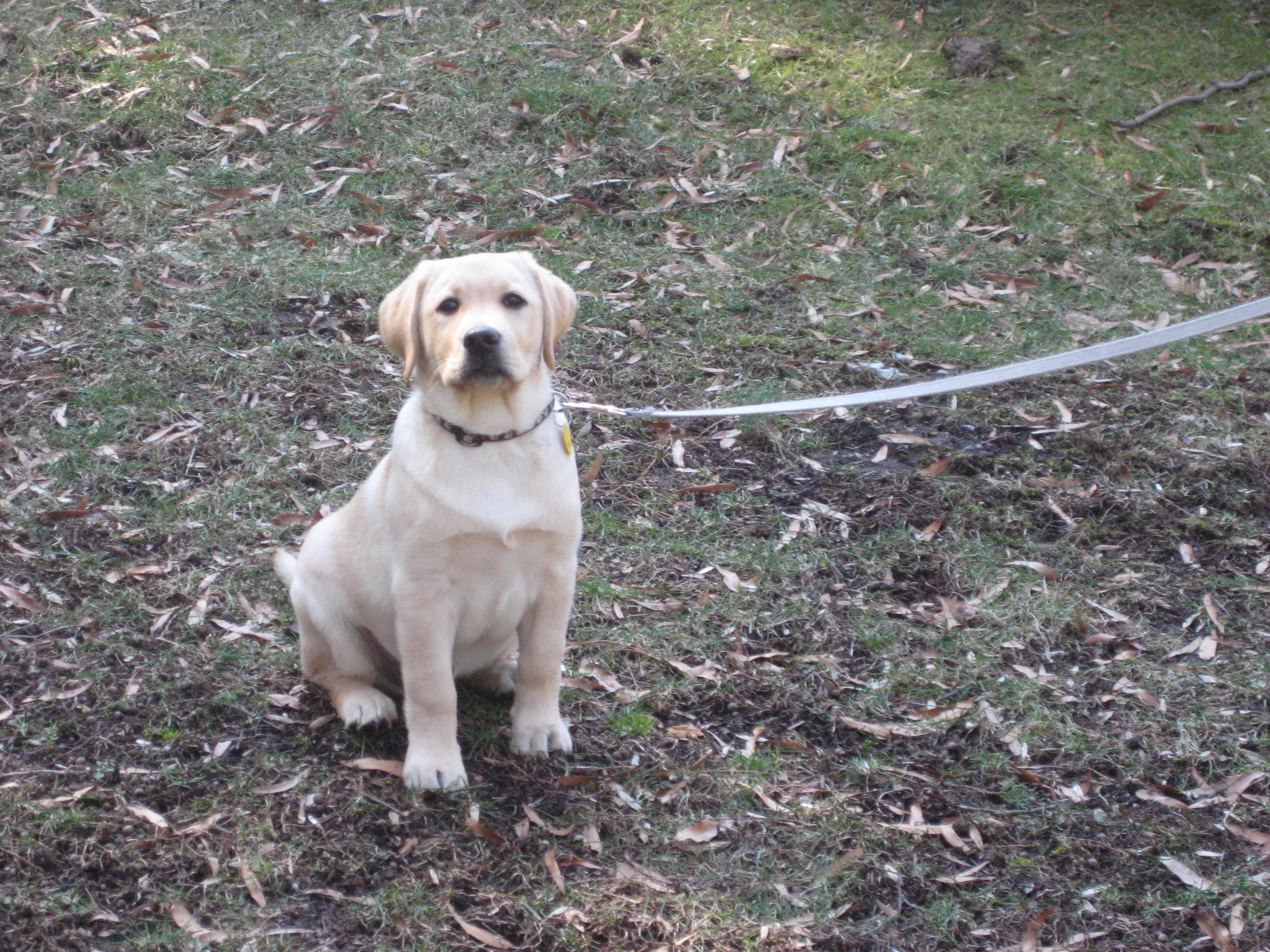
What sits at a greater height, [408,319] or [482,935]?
[408,319]

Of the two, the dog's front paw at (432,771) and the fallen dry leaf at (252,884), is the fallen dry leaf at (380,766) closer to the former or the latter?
the dog's front paw at (432,771)

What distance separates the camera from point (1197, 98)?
27.3 feet

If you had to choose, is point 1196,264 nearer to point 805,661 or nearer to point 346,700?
point 805,661

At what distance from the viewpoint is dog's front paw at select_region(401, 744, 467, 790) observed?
10.2 feet

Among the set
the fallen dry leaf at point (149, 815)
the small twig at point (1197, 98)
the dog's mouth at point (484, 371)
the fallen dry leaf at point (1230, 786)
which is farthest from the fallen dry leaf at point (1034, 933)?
the small twig at point (1197, 98)

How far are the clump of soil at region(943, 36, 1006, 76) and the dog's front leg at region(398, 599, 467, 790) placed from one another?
7093 mm

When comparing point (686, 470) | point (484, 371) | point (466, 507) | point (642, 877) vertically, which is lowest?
point (686, 470)

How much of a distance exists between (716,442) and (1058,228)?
10.7 feet

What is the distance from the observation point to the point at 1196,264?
6.83 m

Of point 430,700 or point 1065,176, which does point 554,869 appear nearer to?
point 430,700

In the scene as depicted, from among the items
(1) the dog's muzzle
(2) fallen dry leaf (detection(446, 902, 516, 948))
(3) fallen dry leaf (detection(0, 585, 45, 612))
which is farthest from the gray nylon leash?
(3) fallen dry leaf (detection(0, 585, 45, 612))

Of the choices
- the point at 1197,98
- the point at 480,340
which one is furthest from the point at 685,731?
the point at 1197,98

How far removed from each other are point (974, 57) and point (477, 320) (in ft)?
22.9

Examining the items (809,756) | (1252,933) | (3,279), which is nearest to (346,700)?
(809,756)
